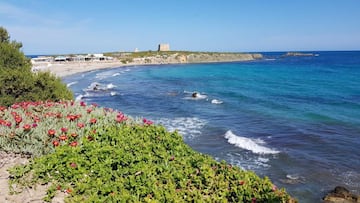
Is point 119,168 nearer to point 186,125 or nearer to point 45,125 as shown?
point 45,125

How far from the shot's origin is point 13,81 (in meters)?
13.3

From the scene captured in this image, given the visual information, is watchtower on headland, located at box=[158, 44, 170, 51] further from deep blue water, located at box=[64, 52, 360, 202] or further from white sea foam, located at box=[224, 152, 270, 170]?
white sea foam, located at box=[224, 152, 270, 170]

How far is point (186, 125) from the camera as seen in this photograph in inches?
1027

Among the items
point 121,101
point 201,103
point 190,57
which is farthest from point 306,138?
point 190,57

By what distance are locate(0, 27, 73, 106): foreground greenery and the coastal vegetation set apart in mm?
→ 4400

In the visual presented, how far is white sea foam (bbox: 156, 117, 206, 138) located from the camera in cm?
2330

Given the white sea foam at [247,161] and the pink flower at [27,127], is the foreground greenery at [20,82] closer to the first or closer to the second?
the pink flower at [27,127]

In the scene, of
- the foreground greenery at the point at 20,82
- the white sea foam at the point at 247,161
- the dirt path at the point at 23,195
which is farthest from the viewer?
the white sea foam at the point at 247,161

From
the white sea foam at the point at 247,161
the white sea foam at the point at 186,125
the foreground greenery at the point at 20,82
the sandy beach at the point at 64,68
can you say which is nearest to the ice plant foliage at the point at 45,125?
the foreground greenery at the point at 20,82

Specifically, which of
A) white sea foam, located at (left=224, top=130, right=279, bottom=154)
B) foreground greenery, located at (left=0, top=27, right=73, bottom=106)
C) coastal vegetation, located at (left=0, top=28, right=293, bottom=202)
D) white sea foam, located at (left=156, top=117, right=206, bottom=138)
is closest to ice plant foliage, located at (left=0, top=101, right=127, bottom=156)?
coastal vegetation, located at (left=0, top=28, right=293, bottom=202)

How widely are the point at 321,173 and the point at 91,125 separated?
1247 cm

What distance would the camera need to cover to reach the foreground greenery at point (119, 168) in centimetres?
582

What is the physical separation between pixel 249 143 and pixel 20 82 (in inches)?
548

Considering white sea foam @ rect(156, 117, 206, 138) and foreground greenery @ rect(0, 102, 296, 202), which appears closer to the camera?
foreground greenery @ rect(0, 102, 296, 202)
